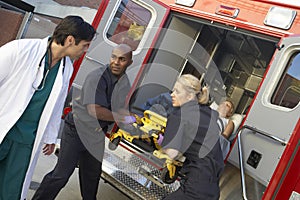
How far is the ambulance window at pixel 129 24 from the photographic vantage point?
3867 millimetres

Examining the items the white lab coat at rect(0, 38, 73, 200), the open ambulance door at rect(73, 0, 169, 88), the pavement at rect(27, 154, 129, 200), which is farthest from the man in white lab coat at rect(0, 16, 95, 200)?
the open ambulance door at rect(73, 0, 169, 88)

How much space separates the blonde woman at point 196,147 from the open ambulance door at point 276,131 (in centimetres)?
50

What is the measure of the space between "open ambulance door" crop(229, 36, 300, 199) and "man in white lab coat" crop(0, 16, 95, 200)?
5.44ft

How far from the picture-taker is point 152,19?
150 inches

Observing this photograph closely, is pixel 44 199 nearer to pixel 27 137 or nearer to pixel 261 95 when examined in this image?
pixel 27 137

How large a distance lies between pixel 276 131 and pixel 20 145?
1.98 meters

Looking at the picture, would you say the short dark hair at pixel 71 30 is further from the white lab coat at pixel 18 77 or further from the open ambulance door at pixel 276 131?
the open ambulance door at pixel 276 131

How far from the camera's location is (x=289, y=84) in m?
2.86

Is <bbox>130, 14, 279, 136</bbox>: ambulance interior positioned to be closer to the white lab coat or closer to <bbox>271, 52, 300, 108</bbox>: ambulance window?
<bbox>271, 52, 300, 108</bbox>: ambulance window

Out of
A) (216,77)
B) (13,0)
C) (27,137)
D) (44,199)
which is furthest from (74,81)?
(13,0)

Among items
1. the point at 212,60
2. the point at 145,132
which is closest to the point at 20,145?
the point at 145,132

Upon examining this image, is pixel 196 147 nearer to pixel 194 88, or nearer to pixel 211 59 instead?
pixel 194 88

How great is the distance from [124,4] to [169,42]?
2.51ft

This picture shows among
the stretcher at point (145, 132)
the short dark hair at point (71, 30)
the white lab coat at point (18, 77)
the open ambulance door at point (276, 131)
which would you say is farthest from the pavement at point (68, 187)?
the short dark hair at point (71, 30)
